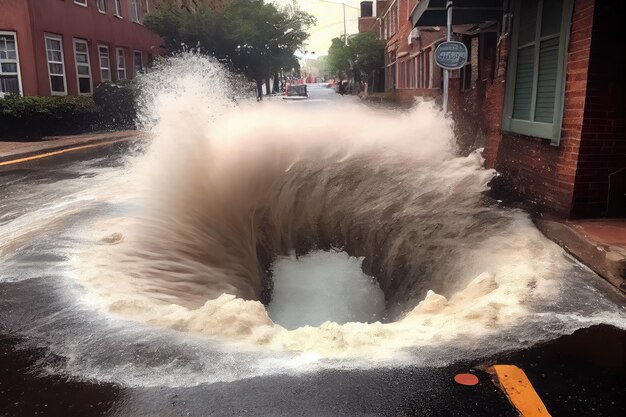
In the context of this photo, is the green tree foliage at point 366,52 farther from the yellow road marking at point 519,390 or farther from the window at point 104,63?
the yellow road marking at point 519,390

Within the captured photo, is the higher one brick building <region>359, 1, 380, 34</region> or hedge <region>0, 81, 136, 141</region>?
brick building <region>359, 1, 380, 34</region>

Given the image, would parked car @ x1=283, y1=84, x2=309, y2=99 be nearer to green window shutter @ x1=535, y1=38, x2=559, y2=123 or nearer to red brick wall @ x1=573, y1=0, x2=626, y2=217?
green window shutter @ x1=535, y1=38, x2=559, y2=123

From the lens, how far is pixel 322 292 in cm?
822

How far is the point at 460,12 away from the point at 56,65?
1715 centimetres

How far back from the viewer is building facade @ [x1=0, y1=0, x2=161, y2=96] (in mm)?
18234

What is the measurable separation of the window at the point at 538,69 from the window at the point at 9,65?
686 inches

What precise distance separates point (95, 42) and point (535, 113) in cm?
2194

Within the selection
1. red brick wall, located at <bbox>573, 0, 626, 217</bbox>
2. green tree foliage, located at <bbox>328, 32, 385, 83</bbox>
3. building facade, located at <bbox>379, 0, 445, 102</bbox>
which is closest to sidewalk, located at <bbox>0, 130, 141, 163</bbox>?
building facade, located at <bbox>379, 0, 445, 102</bbox>

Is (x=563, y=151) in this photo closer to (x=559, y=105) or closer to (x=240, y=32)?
(x=559, y=105)

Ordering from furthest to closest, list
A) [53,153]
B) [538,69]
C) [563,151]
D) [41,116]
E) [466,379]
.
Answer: [41,116] < [53,153] < [538,69] < [563,151] < [466,379]

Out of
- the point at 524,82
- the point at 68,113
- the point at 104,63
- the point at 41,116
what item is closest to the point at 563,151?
the point at 524,82

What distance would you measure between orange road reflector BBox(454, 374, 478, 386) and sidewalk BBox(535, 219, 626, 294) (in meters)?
1.86

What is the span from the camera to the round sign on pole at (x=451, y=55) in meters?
9.99

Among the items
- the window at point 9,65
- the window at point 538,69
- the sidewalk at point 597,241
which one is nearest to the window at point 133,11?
the window at point 9,65
